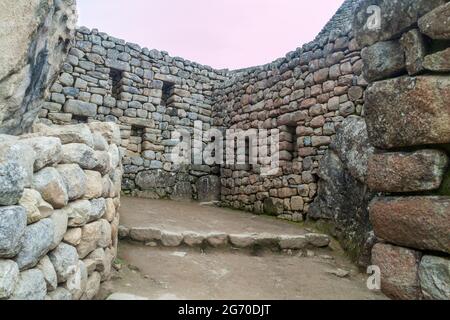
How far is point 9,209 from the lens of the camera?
1.46m

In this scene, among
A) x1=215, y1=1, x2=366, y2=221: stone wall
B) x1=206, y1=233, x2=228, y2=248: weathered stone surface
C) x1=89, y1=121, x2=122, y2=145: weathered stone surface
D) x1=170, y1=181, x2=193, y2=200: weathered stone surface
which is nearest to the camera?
x1=89, y1=121, x2=122, y2=145: weathered stone surface

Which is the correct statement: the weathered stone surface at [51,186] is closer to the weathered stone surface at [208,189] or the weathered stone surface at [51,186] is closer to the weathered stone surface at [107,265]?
the weathered stone surface at [107,265]

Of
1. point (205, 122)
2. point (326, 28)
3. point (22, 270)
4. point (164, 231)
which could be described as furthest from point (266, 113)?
point (326, 28)

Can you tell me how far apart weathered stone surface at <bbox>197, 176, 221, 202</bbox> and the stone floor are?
10.4 feet

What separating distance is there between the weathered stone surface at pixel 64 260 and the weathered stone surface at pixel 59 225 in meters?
0.05

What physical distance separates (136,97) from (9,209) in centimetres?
697

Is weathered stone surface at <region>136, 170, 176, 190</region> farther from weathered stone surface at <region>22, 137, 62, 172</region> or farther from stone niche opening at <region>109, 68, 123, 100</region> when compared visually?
weathered stone surface at <region>22, 137, 62, 172</region>

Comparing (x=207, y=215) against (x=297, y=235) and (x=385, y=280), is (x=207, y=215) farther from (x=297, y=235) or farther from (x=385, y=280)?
(x=385, y=280)

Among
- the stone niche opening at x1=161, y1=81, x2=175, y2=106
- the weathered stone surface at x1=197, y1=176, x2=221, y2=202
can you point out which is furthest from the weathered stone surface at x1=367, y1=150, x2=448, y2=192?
the stone niche opening at x1=161, y1=81, x2=175, y2=106

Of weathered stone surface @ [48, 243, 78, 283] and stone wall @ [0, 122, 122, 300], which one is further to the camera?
weathered stone surface @ [48, 243, 78, 283]

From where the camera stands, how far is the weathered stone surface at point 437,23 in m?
1.78

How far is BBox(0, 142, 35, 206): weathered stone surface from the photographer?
4.69 ft

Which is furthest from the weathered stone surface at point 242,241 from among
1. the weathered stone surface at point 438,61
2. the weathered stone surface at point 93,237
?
the weathered stone surface at point 438,61

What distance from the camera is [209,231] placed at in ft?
15.1
